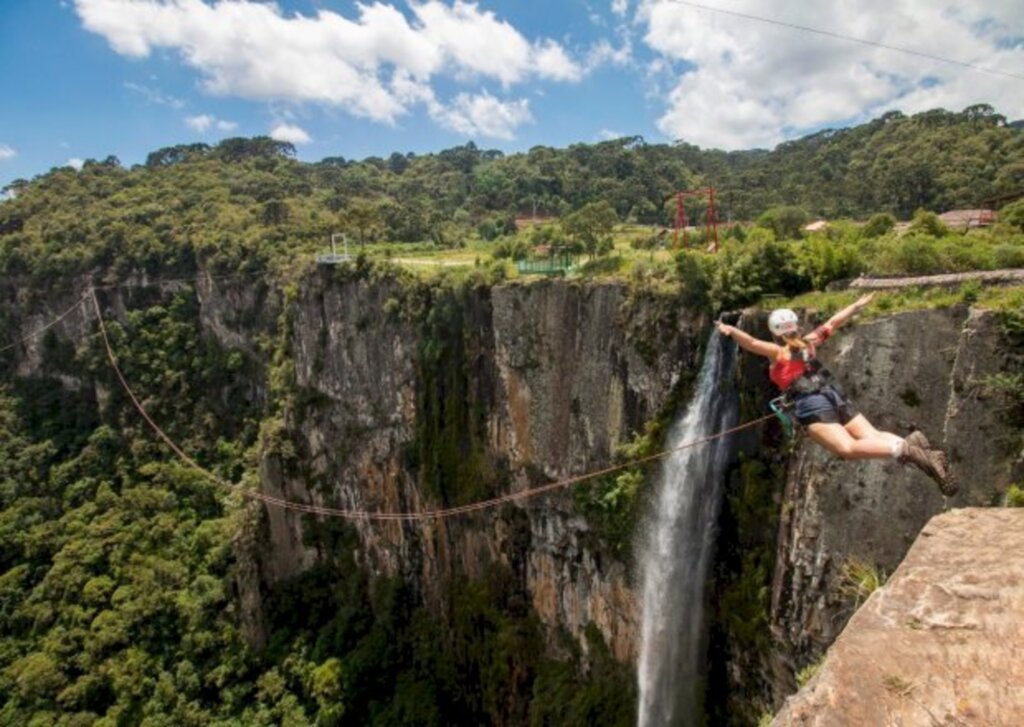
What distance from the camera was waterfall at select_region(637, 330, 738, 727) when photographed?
15086 millimetres

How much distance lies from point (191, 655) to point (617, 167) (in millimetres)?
49531

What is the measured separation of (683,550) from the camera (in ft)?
53.2

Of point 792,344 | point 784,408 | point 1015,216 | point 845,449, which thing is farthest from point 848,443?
point 1015,216

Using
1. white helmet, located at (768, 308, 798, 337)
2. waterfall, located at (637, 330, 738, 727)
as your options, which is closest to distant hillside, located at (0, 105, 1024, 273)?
waterfall, located at (637, 330, 738, 727)

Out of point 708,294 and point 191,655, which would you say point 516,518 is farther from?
point 191,655

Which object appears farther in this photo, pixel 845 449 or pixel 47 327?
pixel 47 327

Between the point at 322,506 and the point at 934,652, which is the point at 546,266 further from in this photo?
the point at 934,652

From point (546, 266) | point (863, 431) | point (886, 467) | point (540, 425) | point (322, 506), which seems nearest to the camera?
point (863, 431)

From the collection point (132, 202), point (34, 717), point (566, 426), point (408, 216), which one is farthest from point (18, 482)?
point (566, 426)

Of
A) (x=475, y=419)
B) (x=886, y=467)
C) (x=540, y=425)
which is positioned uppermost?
(x=886, y=467)

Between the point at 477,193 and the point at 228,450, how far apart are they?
38375mm

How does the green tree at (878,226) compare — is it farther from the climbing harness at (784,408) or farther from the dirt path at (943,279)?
the climbing harness at (784,408)

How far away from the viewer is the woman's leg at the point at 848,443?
666cm

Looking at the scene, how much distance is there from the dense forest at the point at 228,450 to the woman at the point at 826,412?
23.8ft
